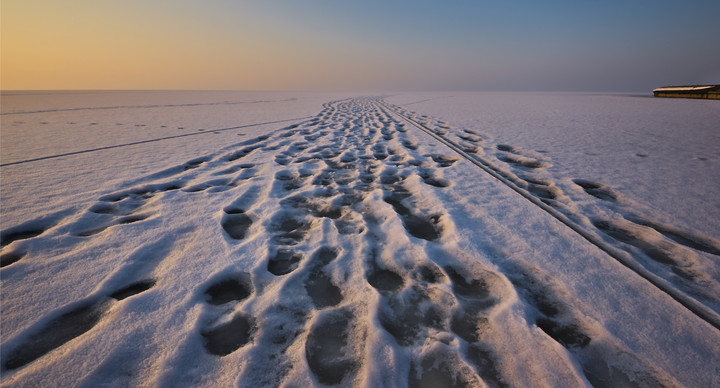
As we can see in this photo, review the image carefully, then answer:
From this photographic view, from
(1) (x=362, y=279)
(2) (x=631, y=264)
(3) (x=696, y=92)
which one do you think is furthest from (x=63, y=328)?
(3) (x=696, y=92)

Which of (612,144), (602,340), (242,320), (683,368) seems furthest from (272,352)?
(612,144)

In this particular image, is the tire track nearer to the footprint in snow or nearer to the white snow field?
the white snow field

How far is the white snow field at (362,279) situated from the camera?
0.86 m

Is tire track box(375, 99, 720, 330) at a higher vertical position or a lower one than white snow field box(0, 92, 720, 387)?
higher

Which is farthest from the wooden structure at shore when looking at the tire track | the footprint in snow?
the footprint in snow

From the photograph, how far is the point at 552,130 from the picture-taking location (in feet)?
16.7

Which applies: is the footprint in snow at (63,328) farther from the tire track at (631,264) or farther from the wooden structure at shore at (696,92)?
the wooden structure at shore at (696,92)

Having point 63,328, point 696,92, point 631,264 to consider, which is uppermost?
point 696,92

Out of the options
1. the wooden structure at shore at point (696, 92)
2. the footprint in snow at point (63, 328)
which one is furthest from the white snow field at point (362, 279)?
the wooden structure at shore at point (696, 92)

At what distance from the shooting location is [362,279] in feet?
4.00

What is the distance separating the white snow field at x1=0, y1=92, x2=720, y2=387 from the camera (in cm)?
86

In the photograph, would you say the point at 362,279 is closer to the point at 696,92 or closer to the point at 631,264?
the point at 631,264

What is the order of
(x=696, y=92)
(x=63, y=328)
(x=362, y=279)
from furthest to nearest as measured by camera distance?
(x=696, y=92), (x=362, y=279), (x=63, y=328)

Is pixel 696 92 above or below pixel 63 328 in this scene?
above
